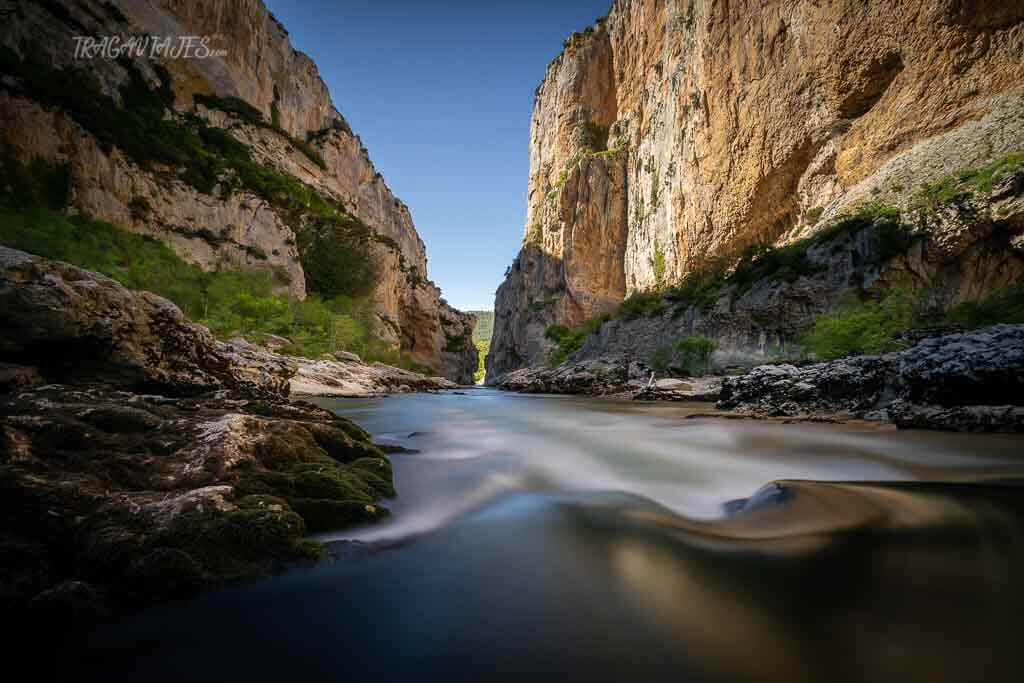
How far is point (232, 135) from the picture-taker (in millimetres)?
32375

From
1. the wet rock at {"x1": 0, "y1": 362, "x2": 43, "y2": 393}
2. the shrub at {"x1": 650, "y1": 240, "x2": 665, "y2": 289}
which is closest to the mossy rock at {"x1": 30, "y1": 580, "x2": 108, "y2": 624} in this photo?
the wet rock at {"x1": 0, "y1": 362, "x2": 43, "y2": 393}

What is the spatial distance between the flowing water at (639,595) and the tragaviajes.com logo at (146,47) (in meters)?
34.1

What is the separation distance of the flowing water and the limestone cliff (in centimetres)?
2452

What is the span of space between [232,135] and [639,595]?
41.8 metres

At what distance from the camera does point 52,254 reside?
13531 millimetres

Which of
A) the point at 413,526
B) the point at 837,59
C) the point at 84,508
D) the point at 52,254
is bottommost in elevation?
the point at 413,526

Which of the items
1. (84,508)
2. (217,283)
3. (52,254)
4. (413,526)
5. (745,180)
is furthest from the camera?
(745,180)

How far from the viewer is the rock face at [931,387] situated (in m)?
4.41

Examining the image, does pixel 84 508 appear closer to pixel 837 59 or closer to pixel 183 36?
pixel 837 59

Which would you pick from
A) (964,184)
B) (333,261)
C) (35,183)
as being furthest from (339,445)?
Answer: (333,261)

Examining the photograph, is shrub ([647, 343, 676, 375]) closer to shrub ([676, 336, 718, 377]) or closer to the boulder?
shrub ([676, 336, 718, 377])

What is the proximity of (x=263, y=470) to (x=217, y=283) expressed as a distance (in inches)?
844

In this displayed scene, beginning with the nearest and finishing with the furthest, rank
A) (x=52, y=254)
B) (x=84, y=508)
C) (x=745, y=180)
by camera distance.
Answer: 1. (x=84, y=508)
2. (x=52, y=254)
3. (x=745, y=180)

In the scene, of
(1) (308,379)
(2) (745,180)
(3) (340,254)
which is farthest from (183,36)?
(2) (745,180)
